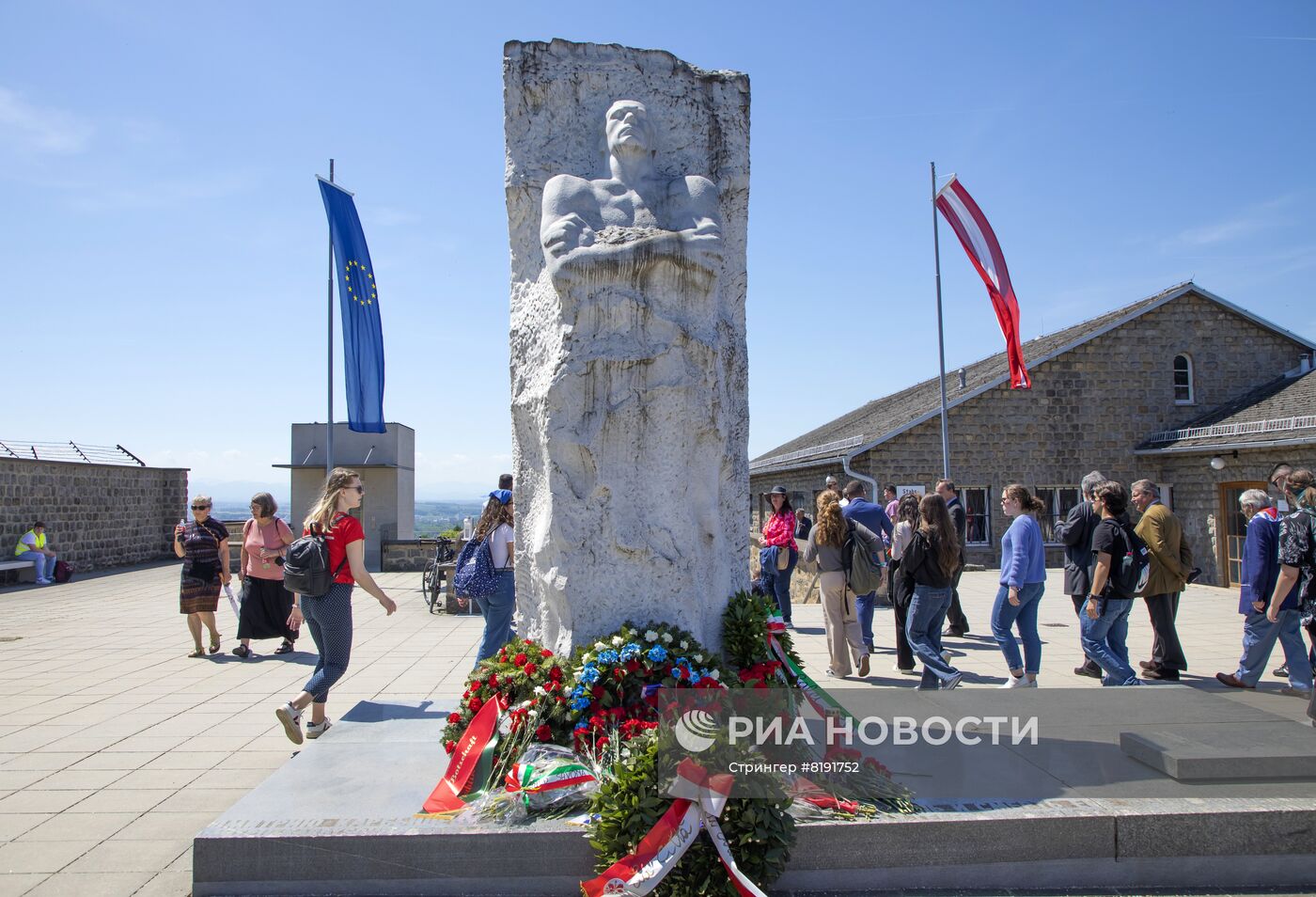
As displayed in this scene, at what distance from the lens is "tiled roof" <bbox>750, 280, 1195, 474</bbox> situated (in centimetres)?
1927

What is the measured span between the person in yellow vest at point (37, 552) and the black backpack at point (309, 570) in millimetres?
15342

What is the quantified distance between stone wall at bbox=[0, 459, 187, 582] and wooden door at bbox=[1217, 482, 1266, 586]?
23646mm

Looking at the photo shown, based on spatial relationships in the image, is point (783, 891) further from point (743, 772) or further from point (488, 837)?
point (488, 837)

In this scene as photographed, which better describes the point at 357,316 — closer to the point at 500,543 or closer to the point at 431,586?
the point at 431,586

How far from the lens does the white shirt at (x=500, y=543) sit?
6176 millimetres

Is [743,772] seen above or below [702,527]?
below

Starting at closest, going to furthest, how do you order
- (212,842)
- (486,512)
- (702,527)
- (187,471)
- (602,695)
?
(212,842) → (602,695) → (702,527) → (486,512) → (187,471)

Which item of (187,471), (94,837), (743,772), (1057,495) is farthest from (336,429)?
(743,772)

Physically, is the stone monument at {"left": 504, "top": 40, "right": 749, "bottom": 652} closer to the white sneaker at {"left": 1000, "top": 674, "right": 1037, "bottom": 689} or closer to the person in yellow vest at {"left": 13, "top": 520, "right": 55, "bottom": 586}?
the white sneaker at {"left": 1000, "top": 674, "right": 1037, "bottom": 689}

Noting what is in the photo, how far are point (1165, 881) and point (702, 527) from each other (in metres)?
2.44

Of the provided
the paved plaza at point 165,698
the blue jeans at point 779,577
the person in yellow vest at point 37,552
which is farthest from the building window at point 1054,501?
the person in yellow vest at point 37,552

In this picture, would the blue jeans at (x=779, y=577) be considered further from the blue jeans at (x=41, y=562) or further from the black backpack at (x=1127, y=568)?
the blue jeans at (x=41, y=562)

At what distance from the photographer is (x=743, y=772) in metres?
3.27

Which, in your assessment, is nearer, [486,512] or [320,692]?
[320,692]
